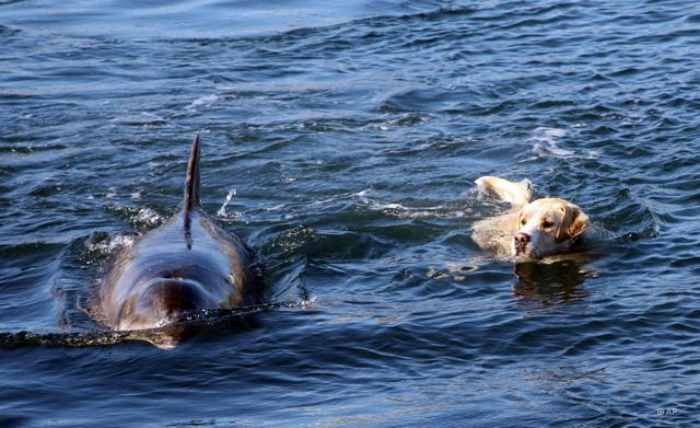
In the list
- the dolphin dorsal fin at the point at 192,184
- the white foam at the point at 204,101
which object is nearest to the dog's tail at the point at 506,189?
the dolphin dorsal fin at the point at 192,184

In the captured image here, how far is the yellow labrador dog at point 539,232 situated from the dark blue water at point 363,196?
21cm

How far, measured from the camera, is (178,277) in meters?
7.71

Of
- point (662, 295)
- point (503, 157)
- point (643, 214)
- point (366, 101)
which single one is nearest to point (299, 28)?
point (366, 101)

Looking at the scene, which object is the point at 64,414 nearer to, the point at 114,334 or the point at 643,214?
the point at 114,334

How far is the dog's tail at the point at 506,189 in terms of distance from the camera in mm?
10852

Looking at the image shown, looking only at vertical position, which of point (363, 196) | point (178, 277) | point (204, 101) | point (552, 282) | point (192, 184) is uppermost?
point (192, 184)

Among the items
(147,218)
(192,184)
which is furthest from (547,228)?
(147,218)

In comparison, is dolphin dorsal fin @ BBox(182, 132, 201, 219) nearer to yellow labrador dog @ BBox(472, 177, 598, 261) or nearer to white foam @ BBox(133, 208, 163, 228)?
white foam @ BBox(133, 208, 163, 228)

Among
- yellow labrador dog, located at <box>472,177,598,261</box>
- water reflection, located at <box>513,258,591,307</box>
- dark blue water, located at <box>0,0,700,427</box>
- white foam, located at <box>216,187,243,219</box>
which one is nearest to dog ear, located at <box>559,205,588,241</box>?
yellow labrador dog, located at <box>472,177,598,261</box>

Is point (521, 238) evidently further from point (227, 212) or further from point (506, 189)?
point (227, 212)

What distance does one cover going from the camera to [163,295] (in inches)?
292

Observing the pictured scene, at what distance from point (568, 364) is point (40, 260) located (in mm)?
4341

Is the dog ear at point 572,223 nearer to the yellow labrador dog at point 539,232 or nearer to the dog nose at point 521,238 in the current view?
the yellow labrador dog at point 539,232

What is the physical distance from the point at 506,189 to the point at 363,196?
1.24 m
